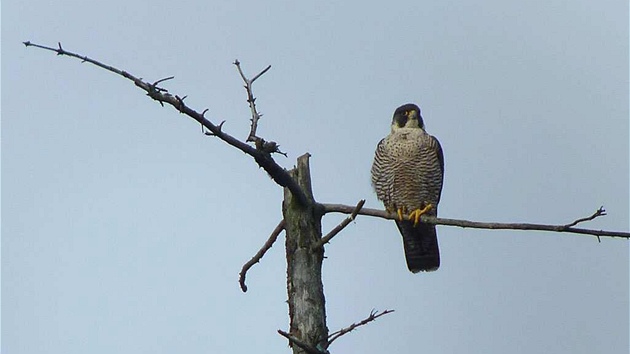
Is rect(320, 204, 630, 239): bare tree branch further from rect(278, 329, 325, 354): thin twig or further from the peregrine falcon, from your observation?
the peregrine falcon

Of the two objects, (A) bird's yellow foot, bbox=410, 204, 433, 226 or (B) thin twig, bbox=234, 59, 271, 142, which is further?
(A) bird's yellow foot, bbox=410, 204, 433, 226

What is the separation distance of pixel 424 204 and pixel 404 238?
1.40 ft

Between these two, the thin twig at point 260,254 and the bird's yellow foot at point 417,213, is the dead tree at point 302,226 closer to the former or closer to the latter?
the thin twig at point 260,254

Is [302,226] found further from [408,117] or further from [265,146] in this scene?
[408,117]

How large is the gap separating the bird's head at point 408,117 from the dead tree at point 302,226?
3.25 m

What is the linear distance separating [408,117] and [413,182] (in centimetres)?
84

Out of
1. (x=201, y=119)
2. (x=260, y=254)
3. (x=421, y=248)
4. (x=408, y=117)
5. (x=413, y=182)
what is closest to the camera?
(x=201, y=119)

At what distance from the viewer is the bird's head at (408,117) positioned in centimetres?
952

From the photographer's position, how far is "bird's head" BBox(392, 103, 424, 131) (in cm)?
952

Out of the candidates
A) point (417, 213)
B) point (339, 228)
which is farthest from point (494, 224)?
point (417, 213)

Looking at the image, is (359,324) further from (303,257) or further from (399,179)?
(399,179)

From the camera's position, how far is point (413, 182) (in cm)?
898

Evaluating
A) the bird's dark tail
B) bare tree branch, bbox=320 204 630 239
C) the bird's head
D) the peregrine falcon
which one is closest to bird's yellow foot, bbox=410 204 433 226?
the peregrine falcon

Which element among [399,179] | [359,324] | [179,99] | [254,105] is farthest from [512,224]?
[399,179]
